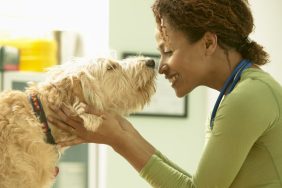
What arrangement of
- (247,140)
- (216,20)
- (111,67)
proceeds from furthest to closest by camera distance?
1. (111,67)
2. (216,20)
3. (247,140)

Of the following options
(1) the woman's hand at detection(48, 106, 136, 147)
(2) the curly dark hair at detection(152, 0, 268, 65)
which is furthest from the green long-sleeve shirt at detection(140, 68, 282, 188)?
(1) the woman's hand at detection(48, 106, 136, 147)

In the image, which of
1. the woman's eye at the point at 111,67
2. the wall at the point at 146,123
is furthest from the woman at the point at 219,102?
the wall at the point at 146,123

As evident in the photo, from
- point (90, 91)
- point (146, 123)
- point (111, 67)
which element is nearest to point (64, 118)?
point (90, 91)

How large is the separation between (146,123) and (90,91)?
215 cm

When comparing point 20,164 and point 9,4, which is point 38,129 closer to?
point 20,164

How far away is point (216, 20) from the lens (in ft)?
5.79

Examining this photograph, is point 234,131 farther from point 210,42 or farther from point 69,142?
point 69,142

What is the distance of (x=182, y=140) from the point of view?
4113mm

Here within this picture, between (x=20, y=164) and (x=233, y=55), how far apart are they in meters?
0.82

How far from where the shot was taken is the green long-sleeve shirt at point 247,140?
165 cm

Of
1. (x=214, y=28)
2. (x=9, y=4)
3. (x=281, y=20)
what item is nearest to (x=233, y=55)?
(x=214, y=28)

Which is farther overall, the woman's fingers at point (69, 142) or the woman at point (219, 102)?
the woman's fingers at point (69, 142)

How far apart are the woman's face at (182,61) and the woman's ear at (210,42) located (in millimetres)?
14

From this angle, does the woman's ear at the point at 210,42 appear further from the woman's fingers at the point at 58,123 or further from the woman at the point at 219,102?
the woman's fingers at the point at 58,123
